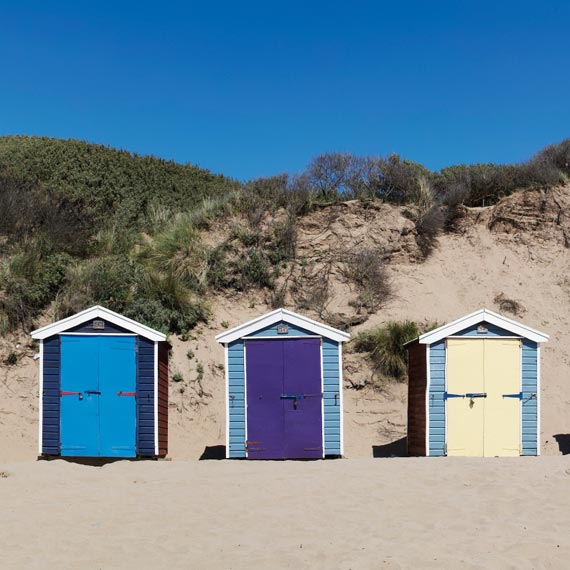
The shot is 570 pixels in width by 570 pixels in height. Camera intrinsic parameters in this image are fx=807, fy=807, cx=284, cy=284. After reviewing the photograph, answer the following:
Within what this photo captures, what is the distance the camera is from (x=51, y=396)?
1480 cm

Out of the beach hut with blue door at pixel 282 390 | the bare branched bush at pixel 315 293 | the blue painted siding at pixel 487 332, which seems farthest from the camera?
the bare branched bush at pixel 315 293

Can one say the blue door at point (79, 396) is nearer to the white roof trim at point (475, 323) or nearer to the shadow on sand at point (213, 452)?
the shadow on sand at point (213, 452)

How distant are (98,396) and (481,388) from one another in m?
7.03

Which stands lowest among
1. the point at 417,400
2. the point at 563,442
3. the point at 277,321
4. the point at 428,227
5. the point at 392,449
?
the point at 392,449

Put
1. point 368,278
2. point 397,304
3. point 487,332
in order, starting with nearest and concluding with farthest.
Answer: point 487,332 < point 397,304 < point 368,278

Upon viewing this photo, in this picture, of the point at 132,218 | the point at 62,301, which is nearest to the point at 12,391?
the point at 62,301

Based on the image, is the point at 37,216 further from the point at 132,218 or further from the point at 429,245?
the point at 429,245

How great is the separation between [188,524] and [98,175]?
2018 cm

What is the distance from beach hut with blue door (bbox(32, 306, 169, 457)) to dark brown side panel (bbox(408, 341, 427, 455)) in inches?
193

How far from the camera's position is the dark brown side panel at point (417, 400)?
15.1 meters

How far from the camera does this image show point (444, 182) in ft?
88.9

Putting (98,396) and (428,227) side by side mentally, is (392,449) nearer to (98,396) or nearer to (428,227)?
(98,396)

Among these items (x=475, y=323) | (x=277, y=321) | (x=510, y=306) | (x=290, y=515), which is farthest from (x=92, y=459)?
(x=510, y=306)

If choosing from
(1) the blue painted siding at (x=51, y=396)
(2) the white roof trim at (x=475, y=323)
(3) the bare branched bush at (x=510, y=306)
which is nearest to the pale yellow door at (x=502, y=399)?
(2) the white roof trim at (x=475, y=323)
